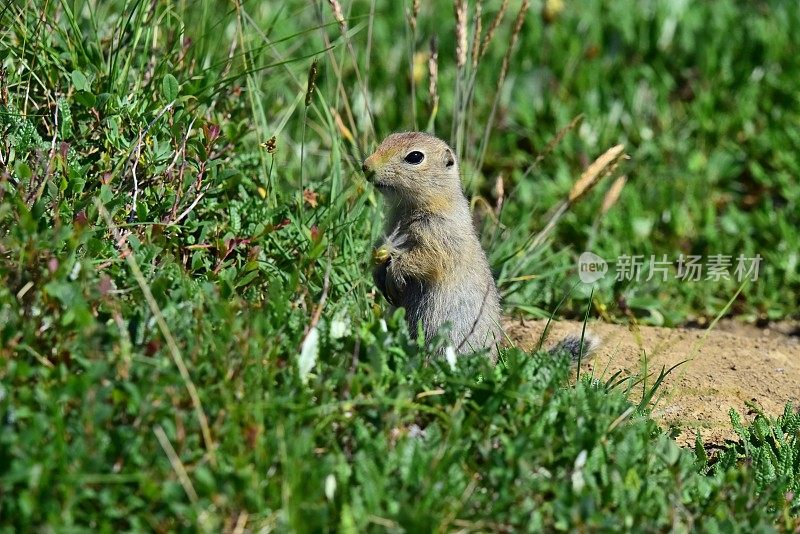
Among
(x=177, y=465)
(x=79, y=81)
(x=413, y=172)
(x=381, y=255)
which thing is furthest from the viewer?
(x=413, y=172)

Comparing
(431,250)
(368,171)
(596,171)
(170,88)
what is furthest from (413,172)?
(170,88)

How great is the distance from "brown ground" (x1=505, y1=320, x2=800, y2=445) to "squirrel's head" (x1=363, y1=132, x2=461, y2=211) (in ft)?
2.60

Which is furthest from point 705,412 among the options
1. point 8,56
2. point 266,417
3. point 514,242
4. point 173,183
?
point 8,56

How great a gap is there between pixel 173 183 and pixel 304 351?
1.22 m

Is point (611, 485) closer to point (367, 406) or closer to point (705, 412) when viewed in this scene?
point (367, 406)

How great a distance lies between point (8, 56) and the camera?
432cm

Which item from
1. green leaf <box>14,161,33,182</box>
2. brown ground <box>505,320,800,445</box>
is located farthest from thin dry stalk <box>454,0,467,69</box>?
green leaf <box>14,161,33,182</box>

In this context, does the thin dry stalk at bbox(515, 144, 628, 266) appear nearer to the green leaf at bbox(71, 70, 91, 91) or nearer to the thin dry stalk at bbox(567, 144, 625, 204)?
the thin dry stalk at bbox(567, 144, 625, 204)

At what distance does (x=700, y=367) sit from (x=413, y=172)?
1513mm

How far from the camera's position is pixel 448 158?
4.81m

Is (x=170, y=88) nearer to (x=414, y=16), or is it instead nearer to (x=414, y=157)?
(x=414, y=157)

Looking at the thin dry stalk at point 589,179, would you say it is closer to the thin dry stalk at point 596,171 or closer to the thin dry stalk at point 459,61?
the thin dry stalk at point 596,171

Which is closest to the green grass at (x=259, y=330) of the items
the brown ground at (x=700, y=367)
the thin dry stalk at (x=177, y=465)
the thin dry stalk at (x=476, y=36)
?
the thin dry stalk at (x=177, y=465)

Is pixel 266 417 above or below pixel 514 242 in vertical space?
above
